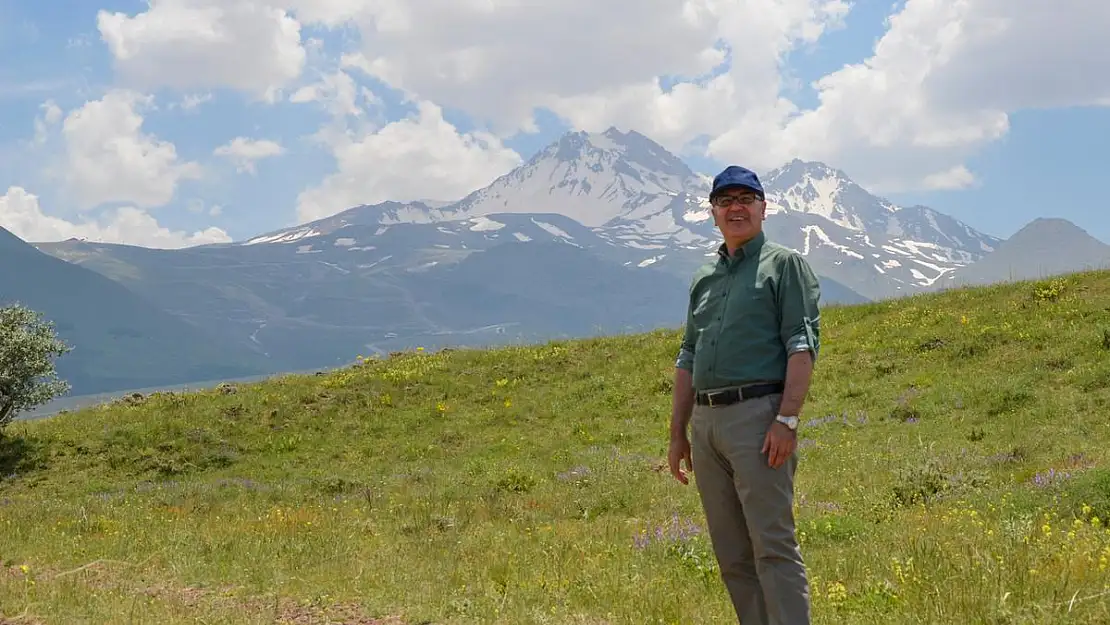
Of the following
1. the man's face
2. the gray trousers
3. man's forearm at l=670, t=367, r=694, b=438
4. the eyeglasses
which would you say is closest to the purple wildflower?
man's forearm at l=670, t=367, r=694, b=438

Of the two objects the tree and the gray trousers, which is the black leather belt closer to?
the gray trousers

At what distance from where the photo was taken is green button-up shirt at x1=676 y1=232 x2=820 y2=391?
4930 millimetres

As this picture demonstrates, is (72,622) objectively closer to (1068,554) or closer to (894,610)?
(894,610)

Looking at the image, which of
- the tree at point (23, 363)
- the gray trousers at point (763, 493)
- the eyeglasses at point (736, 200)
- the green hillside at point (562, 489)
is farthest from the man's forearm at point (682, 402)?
the tree at point (23, 363)

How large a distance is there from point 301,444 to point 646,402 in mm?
10431

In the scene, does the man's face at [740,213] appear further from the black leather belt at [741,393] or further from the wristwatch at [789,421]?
the wristwatch at [789,421]

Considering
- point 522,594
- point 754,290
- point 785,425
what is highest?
point 754,290

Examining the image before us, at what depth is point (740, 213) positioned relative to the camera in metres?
5.29

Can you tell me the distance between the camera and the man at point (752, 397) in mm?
4902

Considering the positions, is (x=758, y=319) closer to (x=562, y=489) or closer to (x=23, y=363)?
(x=562, y=489)

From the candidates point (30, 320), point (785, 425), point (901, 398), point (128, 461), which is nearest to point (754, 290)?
point (785, 425)

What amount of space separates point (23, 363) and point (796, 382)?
2385 cm

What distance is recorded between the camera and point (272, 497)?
17.0 meters

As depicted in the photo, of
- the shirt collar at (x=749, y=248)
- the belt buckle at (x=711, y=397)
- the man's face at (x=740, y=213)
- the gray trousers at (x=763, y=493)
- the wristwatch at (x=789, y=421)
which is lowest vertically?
the gray trousers at (x=763, y=493)
